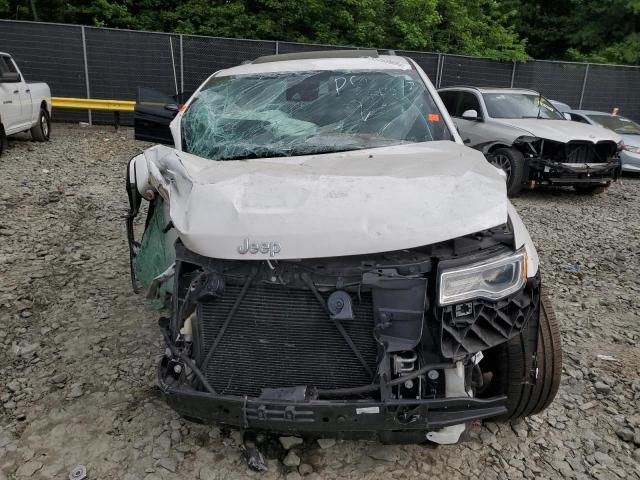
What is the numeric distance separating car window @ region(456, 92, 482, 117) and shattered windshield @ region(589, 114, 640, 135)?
3545mm

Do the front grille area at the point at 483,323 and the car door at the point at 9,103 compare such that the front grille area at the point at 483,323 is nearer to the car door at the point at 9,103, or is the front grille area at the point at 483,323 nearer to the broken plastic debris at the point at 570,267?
the broken plastic debris at the point at 570,267

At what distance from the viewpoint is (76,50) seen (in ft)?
41.4

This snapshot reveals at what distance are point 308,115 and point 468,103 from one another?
6.33m

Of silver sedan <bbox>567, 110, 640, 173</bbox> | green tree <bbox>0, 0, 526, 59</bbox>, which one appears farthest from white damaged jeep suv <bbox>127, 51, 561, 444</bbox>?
green tree <bbox>0, 0, 526, 59</bbox>

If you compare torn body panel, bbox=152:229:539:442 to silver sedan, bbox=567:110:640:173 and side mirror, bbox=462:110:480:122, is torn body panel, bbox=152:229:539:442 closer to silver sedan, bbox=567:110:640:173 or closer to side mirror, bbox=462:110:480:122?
side mirror, bbox=462:110:480:122

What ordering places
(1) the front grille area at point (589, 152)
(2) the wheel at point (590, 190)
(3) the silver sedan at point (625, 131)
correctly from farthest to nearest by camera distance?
(3) the silver sedan at point (625, 131) → (2) the wheel at point (590, 190) → (1) the front grille area at point (589, 152)

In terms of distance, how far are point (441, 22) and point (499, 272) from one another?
17.7 metres

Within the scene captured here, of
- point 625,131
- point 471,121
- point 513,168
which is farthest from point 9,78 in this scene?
point 625,131

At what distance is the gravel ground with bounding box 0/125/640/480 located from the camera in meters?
2.36

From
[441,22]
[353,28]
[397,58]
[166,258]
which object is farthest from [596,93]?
[166,258]

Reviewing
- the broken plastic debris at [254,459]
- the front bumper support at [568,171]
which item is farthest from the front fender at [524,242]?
the front bumper support at [568,171]

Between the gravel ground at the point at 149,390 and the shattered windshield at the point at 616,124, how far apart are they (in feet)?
19.1

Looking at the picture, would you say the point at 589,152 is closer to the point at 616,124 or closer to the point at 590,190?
the point at 590,190

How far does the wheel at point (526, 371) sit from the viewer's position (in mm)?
2246
